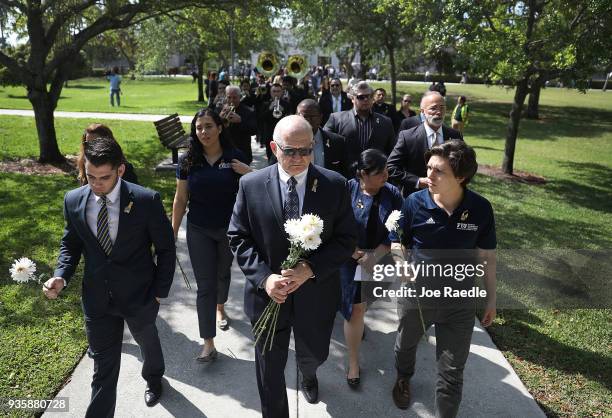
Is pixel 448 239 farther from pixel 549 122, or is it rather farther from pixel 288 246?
pixel 549 122

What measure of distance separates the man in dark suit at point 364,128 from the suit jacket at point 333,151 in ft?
1.85

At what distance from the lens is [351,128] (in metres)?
5.74

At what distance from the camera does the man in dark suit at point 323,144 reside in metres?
4.79

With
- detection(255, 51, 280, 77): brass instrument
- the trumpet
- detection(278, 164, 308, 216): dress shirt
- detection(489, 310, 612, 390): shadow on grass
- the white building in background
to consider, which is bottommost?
detection(489, 310, 612, 390): shadow on grass

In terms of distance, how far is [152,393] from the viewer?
3684 mm

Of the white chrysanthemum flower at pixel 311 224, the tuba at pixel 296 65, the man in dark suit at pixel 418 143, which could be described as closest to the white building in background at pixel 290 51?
the tuba at pixel 296 65

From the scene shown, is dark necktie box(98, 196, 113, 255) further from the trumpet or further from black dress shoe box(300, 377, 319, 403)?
the trumpet

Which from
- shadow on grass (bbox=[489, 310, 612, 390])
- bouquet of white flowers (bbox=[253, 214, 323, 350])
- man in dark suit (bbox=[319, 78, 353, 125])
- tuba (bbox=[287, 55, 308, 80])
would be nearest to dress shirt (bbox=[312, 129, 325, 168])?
bouquet of white flowers (bbox=[253, 214, 323, 350])

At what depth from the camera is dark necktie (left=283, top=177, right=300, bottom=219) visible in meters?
2.97

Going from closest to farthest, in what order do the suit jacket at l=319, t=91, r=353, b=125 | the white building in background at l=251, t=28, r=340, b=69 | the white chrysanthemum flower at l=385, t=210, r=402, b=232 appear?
the white chrysanthemum flower at l=385, t=210, r=402, b=232 < the suit jacket at l=319, t=91, r=353, b=125 < the white building in background at l=251, t=28, r=340, b=69

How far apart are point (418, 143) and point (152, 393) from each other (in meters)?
3.25

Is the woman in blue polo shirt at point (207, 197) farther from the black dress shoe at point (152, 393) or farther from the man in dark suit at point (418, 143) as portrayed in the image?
the man in dark suit at point (418, 143)

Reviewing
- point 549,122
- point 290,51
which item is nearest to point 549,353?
point 549,122

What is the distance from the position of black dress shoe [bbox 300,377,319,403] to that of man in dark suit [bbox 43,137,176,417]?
4.43ft
